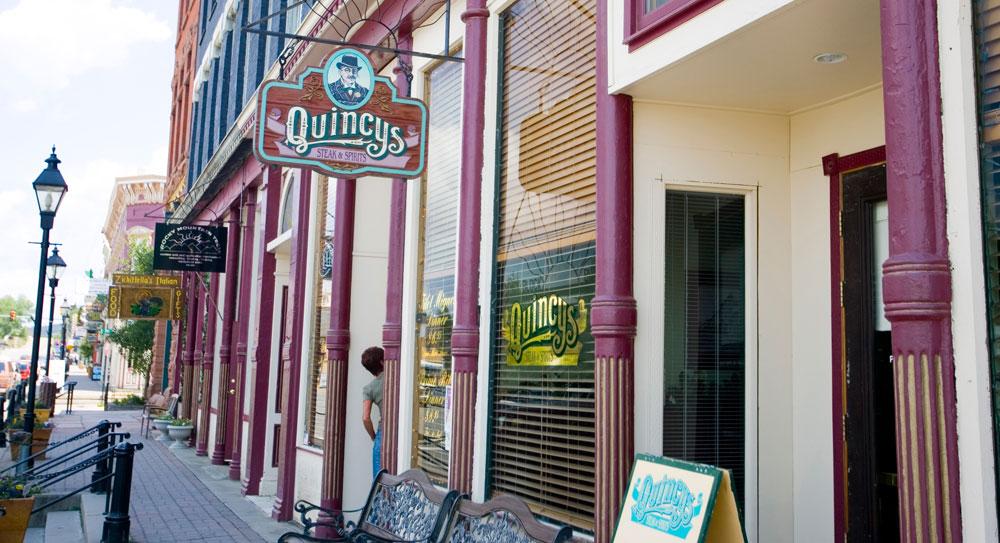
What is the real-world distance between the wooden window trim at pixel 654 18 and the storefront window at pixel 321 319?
550 centimetres

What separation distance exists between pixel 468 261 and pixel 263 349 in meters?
7.05

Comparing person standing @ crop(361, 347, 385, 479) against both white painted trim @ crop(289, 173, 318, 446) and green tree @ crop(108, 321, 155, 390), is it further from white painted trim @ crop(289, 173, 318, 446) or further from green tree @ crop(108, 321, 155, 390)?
green tree @ crop(108, 321, 155, 390)

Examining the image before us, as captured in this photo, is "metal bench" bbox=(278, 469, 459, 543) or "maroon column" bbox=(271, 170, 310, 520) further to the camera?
A: "maroon column" bbox=(271, 170, 310, 520)

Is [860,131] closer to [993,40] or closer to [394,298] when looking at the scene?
[993,40]

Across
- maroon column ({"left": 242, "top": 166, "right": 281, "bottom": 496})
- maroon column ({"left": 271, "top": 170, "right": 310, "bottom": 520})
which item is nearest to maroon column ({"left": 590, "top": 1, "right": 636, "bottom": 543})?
maroon column ({"left": 271, "top": 170, "right": 310, "bottom": 520})

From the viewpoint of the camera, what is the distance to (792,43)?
15.6 ft

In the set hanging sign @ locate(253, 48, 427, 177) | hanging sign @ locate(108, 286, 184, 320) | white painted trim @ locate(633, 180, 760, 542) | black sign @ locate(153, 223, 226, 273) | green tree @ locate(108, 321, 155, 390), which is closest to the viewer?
white painted trim @ locate(633, 180, 760, 542)

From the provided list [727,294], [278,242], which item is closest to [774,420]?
[727,294]

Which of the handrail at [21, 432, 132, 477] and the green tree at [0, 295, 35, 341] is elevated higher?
the green tree at [0, 295, 35, 341]

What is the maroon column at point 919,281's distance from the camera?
3.28 m

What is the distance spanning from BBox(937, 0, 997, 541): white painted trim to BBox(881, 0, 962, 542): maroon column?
3 cm

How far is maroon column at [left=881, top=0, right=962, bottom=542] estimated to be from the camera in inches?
129

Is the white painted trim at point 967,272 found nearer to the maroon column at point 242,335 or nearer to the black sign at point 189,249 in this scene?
the maroon column at point 242,335

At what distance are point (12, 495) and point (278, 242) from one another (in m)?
5.22
